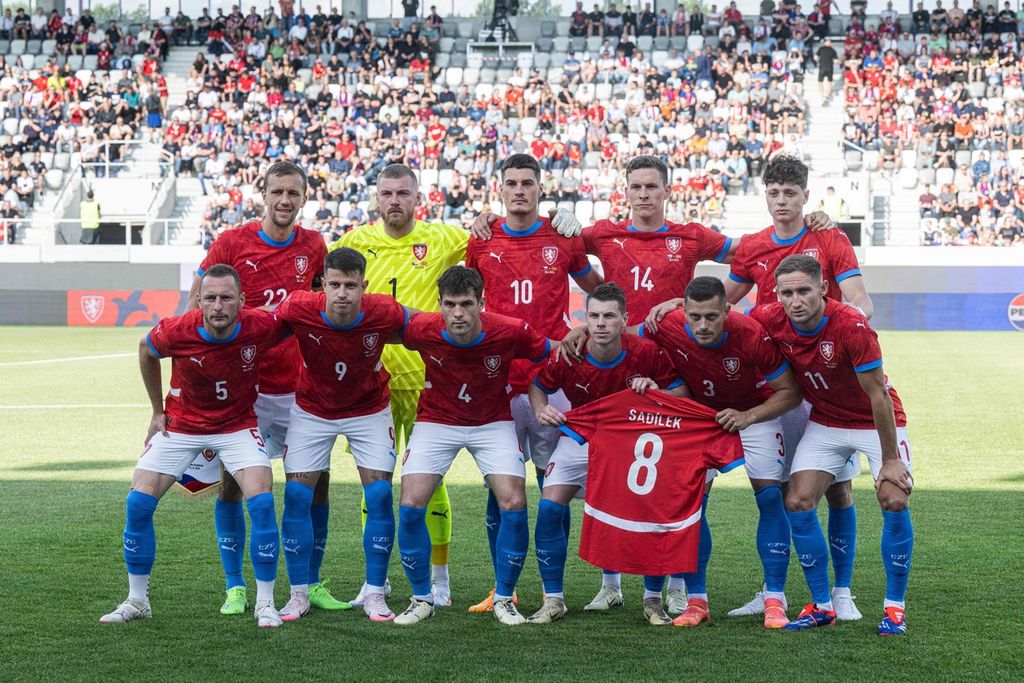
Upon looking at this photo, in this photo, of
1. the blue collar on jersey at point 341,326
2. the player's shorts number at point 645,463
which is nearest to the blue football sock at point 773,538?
the player's shorts number at point 645,463

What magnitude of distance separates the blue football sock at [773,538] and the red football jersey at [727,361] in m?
0.45

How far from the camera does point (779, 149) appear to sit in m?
29.9

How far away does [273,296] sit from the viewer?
22.2 ft

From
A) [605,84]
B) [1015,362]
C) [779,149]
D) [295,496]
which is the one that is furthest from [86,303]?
[295,496]

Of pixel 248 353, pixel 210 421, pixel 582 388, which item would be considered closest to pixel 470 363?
pixel 582 388

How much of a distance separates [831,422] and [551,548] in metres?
1.52

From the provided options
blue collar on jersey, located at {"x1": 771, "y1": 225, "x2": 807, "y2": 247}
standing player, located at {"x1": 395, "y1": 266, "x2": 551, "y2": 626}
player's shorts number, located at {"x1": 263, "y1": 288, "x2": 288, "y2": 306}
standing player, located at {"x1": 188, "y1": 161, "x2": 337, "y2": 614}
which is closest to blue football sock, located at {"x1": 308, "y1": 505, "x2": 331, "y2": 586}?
standing player, located at {"x1": 188, "y1": 161, "x2": 337, "y2": 614}

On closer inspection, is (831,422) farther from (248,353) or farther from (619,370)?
(248,353)

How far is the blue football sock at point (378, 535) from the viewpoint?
609 centimetres

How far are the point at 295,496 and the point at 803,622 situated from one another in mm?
2558

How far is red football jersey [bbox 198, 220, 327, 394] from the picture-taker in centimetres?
669

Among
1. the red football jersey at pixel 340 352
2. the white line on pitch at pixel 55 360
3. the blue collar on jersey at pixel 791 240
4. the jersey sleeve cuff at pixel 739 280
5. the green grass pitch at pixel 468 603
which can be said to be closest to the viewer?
the green grass pitch at pixel 468 603

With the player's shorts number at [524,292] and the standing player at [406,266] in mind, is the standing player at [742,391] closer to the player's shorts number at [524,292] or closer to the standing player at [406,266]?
the player's shorts number at [524,292]

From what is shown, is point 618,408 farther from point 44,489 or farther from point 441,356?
point 44,489
